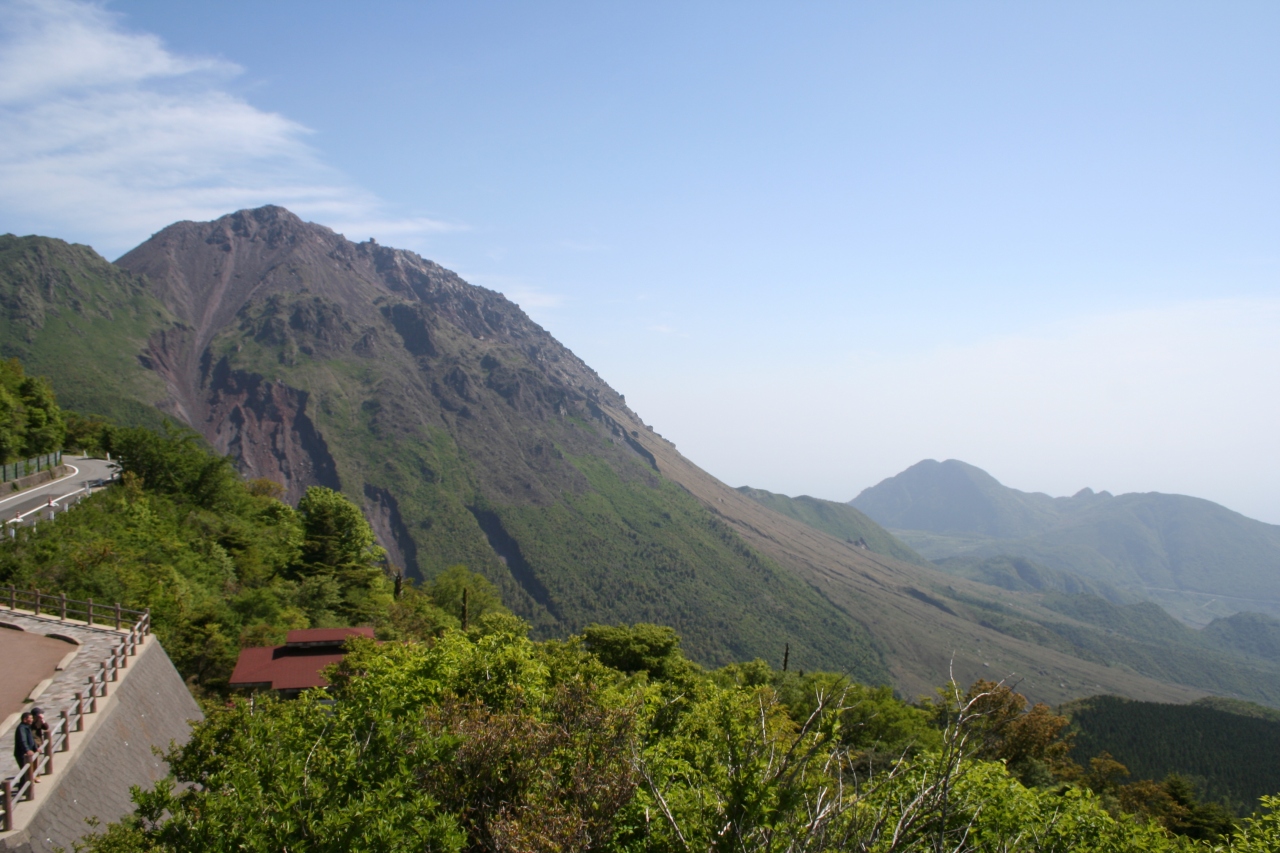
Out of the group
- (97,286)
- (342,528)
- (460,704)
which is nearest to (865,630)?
(342,528)

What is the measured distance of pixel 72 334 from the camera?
174 meters

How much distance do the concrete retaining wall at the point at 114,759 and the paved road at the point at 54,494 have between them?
51.0ft

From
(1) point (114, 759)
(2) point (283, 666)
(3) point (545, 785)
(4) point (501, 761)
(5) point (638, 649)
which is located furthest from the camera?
(5) point (638, 649)

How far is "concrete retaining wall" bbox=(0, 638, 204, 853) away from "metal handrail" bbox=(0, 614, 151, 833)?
24 cm

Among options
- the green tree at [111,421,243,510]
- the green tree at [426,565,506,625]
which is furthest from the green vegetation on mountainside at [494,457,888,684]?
the green tree at [111,421,243,510]

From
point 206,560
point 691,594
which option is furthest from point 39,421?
point 691,594

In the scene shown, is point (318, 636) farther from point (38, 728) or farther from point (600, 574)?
point (600, 574)

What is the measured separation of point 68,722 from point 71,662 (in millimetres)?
5761

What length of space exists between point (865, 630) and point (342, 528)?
6001 inches

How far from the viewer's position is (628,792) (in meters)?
12.2

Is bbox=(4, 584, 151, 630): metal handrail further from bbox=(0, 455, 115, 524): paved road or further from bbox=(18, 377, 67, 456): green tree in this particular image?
bbox=(18, 377, 67, 456): green tree

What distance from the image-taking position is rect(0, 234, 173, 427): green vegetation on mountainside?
145m

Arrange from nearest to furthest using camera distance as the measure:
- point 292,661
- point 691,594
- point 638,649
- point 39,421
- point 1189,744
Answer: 1. point 292,661
2. point 638,649
3. point 39,421
4. point 1189,744
5. point 691,594

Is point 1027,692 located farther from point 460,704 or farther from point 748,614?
→ point 460,704
